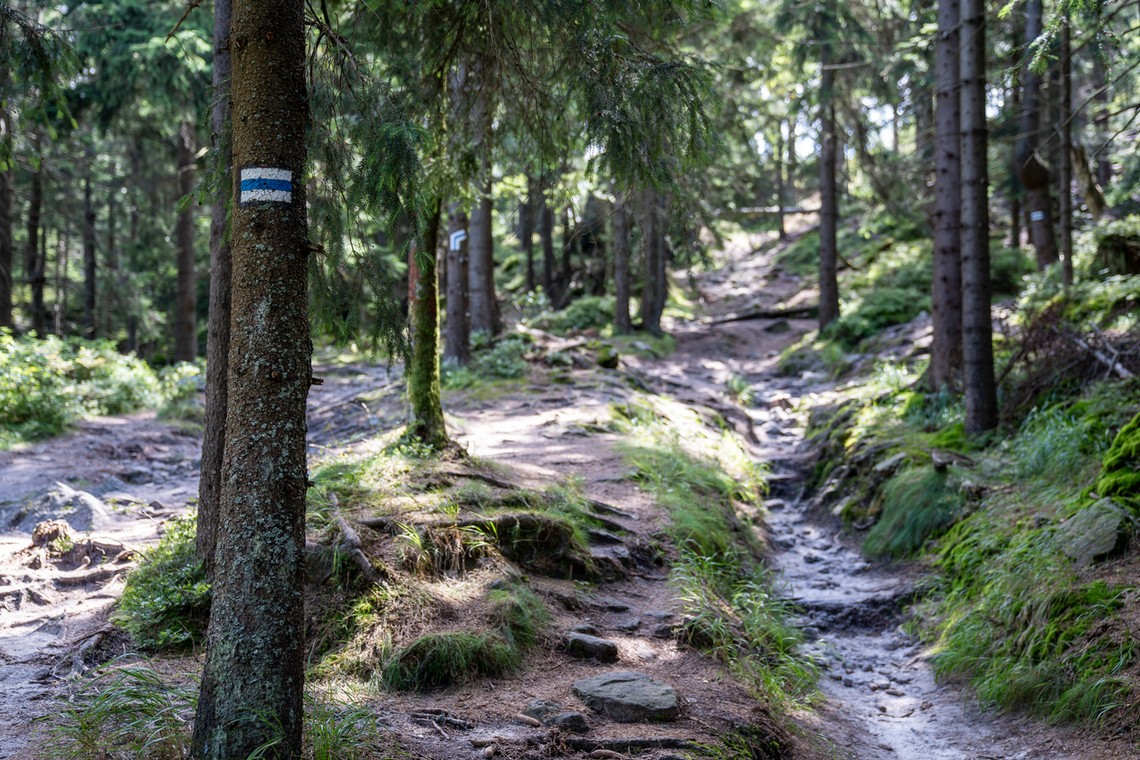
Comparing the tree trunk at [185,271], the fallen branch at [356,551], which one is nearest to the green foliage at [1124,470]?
the fallen branch at [356,551]

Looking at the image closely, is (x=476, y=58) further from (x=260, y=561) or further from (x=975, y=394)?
(x=975, y=394)

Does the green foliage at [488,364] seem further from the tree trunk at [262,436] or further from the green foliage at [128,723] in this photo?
the tree trunk at [262,436]

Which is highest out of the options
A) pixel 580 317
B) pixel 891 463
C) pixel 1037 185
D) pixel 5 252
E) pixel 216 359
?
pixel 1037 185

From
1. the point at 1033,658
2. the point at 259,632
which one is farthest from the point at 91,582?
the point at 1033,658

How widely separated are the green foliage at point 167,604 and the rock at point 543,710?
2.04 m

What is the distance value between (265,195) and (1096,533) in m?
6.17

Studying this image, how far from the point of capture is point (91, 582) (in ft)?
20.0

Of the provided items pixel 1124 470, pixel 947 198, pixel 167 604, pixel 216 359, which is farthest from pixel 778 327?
pixel 167 604

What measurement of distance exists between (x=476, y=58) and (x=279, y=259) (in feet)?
11.5

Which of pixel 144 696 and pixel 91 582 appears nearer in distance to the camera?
pixel 144 696

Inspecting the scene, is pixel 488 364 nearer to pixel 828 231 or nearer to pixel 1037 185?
pixel 828 231

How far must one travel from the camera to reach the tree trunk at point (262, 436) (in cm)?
339

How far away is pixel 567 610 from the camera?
624 centimetres

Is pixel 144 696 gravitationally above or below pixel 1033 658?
above
